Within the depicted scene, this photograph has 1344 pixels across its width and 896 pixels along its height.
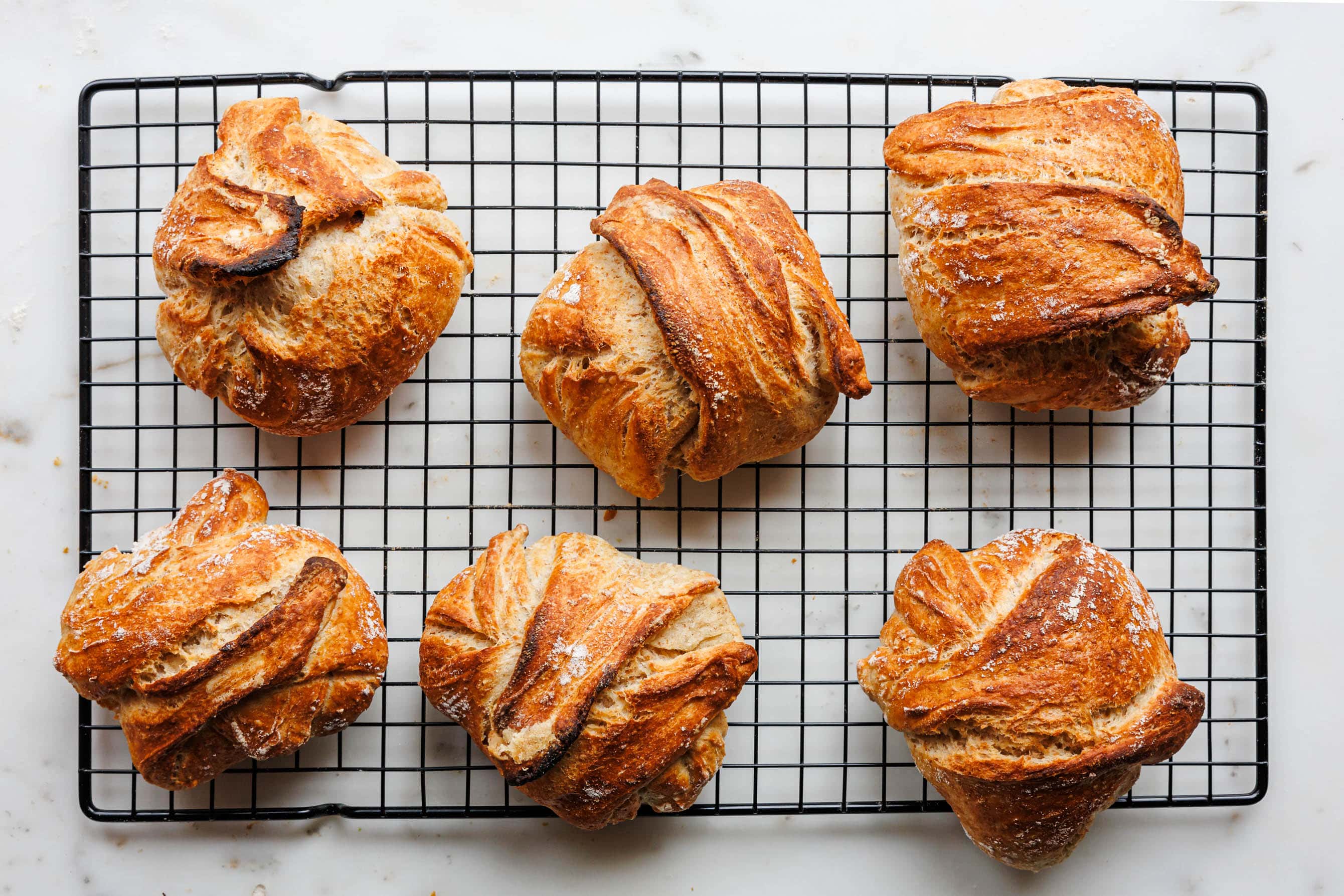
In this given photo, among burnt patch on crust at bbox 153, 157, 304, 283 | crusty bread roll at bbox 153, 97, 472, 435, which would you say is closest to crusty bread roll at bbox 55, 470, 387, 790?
crusty bread roll at bbox 153, 97, 472, 435

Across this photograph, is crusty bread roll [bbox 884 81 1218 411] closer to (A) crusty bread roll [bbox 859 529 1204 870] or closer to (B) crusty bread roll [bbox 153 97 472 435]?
(A) crusty bread roll [bbox 859 529 1204 870]

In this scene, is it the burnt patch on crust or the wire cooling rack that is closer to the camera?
the burnt patch on crust

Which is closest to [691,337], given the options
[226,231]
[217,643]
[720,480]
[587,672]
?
[720,480]

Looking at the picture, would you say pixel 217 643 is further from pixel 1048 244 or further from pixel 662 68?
pixel 1048 244

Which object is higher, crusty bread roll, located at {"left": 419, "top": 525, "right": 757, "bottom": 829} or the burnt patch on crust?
the burnt patch on crust

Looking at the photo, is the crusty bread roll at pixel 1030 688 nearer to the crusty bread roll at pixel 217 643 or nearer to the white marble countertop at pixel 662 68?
the white marble countertop at pixel 662 68

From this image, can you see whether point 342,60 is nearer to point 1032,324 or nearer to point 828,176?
point 828,176
